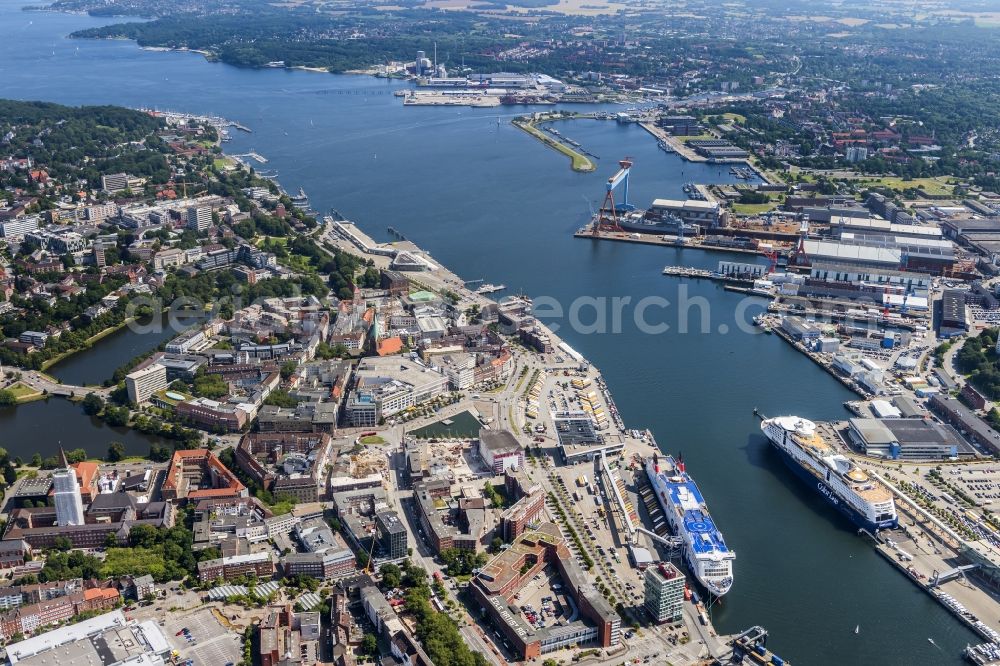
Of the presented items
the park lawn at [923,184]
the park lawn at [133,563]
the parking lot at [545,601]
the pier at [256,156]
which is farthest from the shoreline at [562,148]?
the park lawn at [133,563]

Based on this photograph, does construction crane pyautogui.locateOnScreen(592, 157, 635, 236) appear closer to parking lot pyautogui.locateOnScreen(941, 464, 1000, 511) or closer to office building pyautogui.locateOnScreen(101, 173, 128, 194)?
parking lot pyautogui.locateOnScreen(941, 464, 1000, 511)

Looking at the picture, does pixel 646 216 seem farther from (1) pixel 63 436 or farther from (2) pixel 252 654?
(2) pixel 252 654

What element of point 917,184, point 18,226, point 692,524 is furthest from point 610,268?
point 18,226

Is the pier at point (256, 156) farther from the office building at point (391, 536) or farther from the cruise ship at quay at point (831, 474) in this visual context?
the office building at point (391, 536)

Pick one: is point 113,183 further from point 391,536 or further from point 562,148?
point 391,536

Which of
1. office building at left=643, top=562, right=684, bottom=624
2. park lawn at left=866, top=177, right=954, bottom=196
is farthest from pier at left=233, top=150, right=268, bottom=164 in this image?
office building at left=643, top=562, right=684, bottom=624

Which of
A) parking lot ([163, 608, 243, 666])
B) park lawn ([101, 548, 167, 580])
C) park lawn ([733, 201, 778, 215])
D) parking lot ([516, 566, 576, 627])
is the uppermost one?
park lawn ([733, 201, 778, 215])
